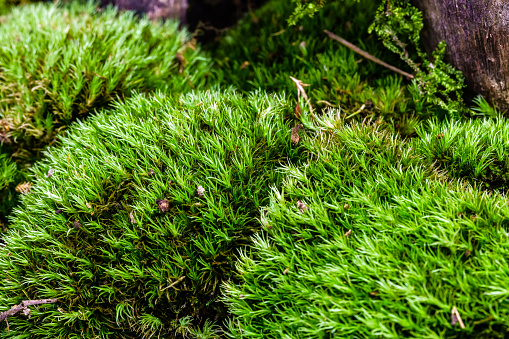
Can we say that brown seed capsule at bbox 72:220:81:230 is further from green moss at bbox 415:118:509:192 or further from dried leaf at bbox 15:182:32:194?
green moss at bbox 415:118:509:192

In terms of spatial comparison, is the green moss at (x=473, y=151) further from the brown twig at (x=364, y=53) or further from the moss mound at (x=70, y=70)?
the moss mound at (x=70, y=70)

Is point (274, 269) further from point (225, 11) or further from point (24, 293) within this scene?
point (225, 11)

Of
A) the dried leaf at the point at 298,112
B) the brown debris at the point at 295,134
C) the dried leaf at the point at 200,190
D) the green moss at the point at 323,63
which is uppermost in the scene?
the green moss at the point at 323,63

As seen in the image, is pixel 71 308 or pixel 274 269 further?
pixel 71 308

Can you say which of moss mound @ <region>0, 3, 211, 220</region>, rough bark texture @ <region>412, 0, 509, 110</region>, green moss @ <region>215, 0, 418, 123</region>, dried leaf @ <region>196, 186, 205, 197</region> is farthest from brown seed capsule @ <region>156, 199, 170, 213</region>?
rough bark texture @ <region>412, 0, 509, 110</region>

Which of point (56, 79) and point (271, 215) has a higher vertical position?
point (56, 79)

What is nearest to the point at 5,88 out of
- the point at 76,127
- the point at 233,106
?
the point at 76,127

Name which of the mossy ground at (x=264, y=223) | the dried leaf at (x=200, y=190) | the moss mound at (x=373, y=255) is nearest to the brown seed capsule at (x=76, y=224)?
the mossy ground at (x=264, y=223)
